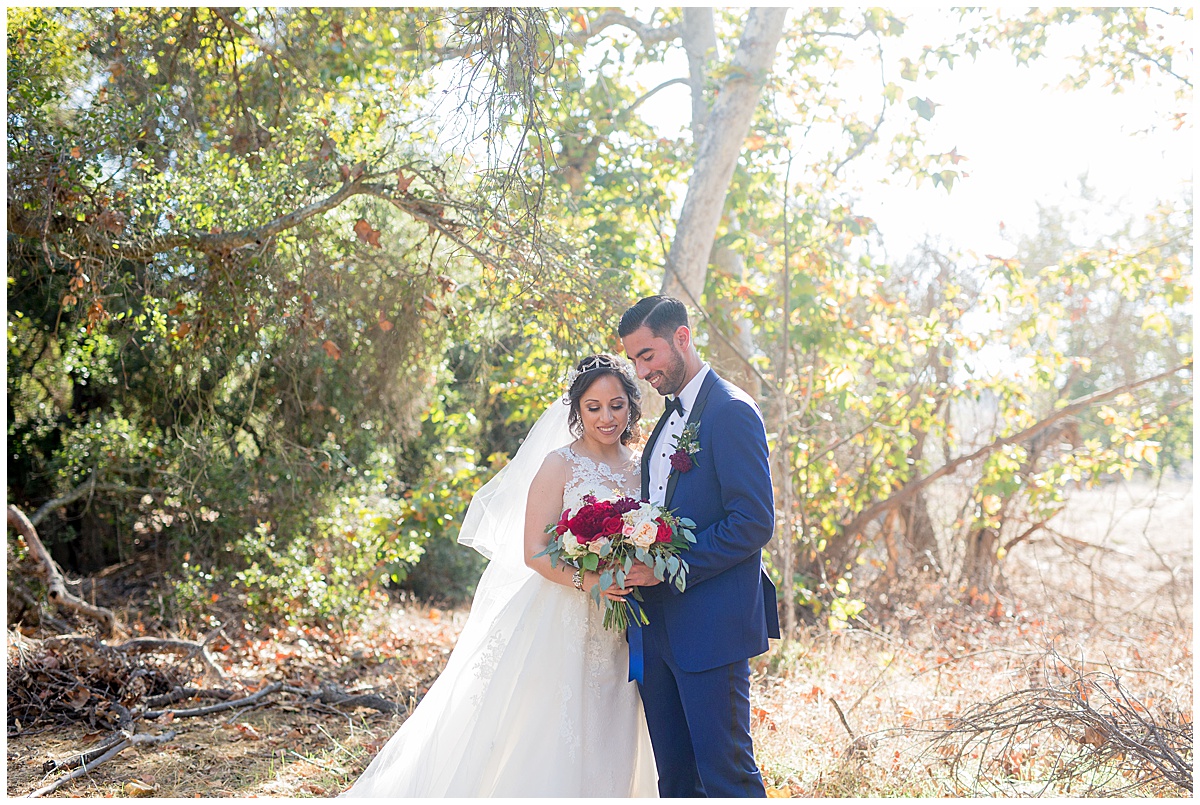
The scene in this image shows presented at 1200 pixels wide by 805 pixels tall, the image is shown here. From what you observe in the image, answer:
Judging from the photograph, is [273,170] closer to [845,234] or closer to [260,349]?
[260,349]

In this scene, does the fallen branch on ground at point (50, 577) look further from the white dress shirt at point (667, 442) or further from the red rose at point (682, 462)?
the red rose at point (682, 462)

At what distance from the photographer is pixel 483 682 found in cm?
326

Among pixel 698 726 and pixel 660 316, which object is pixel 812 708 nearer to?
pixel 698 726

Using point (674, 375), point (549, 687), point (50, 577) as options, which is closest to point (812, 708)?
point (549, 687)

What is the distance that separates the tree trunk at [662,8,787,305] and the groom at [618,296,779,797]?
9.22 feet

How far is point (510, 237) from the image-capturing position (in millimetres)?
4520

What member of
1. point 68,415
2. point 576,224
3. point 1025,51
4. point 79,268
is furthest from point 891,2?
point 68,415

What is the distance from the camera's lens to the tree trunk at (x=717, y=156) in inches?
234

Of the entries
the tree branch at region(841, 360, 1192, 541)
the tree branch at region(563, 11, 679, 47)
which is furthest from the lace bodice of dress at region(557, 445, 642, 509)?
the tree branch at region(563, 11, 679, 47)

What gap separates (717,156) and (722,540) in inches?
151

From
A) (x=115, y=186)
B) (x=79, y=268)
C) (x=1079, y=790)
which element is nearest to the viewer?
(x=1079, y=790)

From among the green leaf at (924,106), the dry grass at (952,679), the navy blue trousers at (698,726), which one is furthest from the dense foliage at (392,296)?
the navy blue trousers at (698,726)

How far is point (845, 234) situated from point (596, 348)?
3.07m

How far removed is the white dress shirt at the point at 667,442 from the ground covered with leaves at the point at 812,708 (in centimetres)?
168
